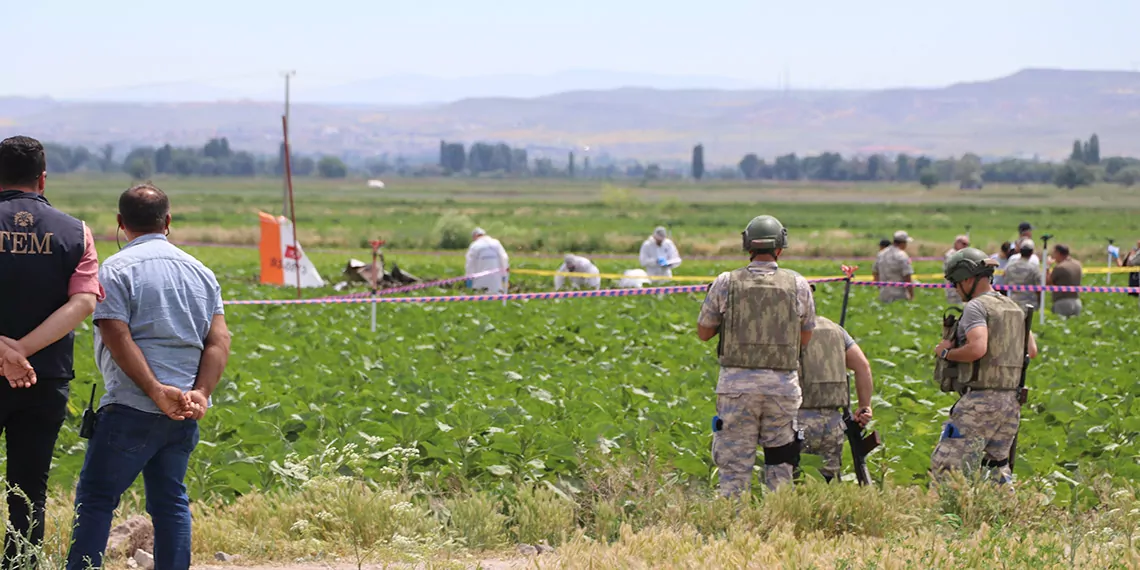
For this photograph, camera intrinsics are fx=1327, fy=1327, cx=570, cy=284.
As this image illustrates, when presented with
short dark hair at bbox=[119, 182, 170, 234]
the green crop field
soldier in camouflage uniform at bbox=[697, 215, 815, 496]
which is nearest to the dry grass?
the green crop field

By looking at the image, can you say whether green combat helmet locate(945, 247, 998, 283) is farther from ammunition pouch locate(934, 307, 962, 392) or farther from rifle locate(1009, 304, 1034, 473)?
rifle locate(1009, 304, 1034, 473)

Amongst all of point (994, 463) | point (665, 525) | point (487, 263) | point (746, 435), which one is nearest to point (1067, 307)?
point (487, 263)

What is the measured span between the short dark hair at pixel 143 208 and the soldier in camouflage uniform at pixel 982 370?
4.31 metres

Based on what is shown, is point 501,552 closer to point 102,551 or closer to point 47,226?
point 102,551

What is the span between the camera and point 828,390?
7.43 m

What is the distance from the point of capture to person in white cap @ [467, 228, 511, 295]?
850 inches

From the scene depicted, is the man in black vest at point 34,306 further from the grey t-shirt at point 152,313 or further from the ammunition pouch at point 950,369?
the ammunition pouch at point 950,369

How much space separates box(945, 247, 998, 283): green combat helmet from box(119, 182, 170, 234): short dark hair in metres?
4.31

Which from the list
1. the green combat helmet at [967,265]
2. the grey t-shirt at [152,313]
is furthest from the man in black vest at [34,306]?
the green combat helmet at [967,265]

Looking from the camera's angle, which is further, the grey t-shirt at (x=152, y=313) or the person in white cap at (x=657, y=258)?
the person in white cap at (x=657, y=258)

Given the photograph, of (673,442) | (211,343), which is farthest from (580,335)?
(211,343)

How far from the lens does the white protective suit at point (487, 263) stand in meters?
21.6

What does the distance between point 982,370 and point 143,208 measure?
4622 mm

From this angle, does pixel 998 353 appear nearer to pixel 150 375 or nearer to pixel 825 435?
pixel 825 435
